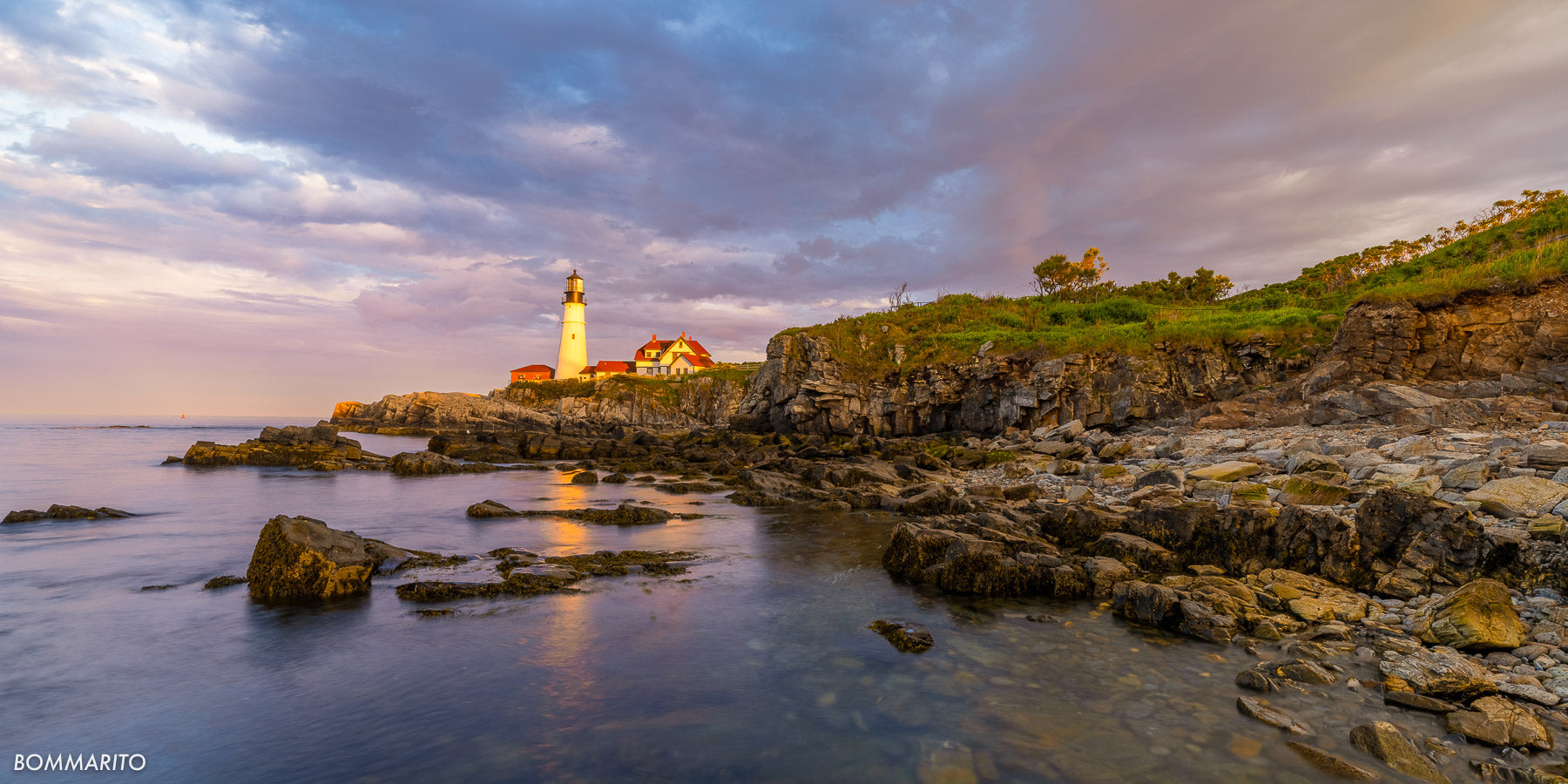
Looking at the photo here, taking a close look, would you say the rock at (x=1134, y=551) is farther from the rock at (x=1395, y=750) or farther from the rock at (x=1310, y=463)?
the rock at (x=1310, y=463)

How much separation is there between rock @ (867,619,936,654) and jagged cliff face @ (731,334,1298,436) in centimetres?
2576

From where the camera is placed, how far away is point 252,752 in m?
5.80

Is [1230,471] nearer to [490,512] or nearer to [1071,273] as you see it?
[490,512]

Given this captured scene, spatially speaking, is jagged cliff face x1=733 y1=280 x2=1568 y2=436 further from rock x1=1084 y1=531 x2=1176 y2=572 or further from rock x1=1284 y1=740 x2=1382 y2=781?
rock x1=1284 y1=740 x2=1382 y2=781

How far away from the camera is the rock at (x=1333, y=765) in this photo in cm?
468

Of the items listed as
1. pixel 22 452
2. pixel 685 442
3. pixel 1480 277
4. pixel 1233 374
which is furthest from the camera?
pixel 22 452

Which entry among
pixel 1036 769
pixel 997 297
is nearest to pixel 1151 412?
pixel 997 297

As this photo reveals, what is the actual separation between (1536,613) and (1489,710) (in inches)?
110

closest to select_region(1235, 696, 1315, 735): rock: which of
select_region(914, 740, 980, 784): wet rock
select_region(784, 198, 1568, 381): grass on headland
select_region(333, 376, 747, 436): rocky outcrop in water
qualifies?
select_region(914, 740, 980, 784): wet rock

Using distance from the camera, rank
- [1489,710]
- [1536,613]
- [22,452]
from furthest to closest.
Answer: [22,452], [1536,613], [1489,710]

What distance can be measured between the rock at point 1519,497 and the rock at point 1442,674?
3987 mm

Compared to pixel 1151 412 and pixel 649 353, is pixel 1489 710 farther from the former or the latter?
pixel 649 353

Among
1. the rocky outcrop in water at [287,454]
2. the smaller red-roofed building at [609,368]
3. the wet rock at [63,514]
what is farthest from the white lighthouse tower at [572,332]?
the wet rock at [63,514]

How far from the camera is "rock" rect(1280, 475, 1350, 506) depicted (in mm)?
10523
